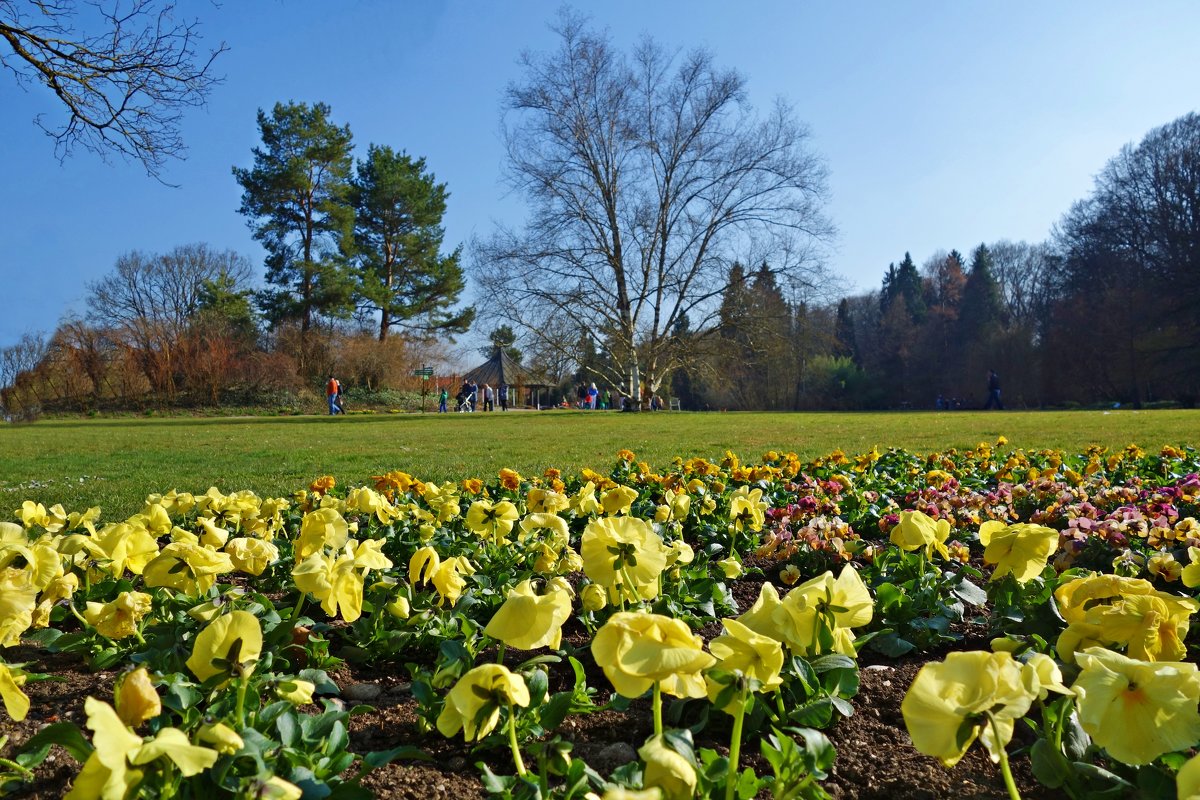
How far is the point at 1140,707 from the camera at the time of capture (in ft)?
3.49

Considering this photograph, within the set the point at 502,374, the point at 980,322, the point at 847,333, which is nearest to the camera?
the point at 980,322

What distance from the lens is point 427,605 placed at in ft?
6.87

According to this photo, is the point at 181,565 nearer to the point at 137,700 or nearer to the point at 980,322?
the point at 137,700

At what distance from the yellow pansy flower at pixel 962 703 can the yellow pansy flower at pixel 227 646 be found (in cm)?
104

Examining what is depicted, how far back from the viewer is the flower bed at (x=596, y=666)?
1047 millimetres

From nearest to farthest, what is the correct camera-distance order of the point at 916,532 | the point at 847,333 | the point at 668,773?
the point at 668,773 < the point at 916,532 < the point at 847,333

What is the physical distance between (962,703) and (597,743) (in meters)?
0.81

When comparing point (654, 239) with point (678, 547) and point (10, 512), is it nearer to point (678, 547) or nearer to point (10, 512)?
point (10, 512)

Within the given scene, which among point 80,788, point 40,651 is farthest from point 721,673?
point 40,651

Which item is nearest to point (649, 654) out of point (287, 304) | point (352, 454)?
point (352, 454)

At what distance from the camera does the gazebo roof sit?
5294cm

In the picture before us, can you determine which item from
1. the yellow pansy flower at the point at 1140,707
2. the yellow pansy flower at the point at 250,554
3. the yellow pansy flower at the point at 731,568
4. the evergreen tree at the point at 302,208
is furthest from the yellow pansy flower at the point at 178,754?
the evergreen tree at the point at 302,208

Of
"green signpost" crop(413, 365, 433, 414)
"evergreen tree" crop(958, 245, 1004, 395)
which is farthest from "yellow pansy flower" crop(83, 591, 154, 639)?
"evergreen tree" crop(958, 245, 1004, 395)

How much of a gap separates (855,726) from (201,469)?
7.46 metres
